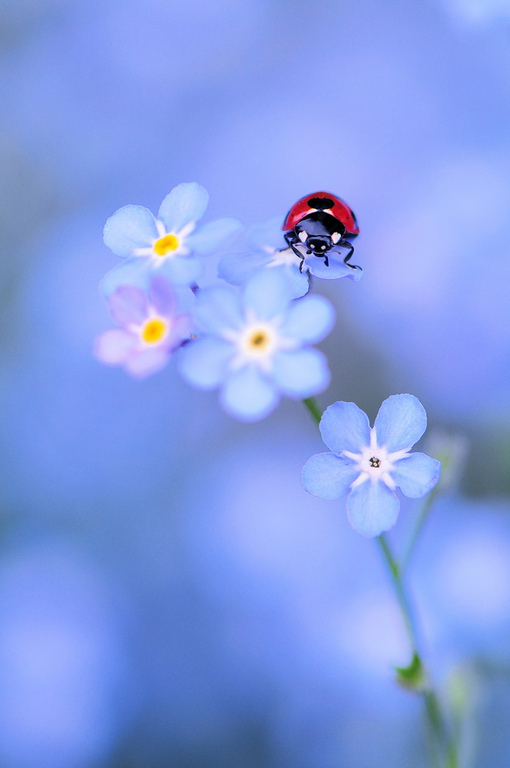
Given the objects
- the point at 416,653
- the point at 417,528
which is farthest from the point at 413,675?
the point at 417,528

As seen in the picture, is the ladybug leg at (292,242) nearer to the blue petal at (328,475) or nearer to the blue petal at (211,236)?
the blue petal at (211,236)

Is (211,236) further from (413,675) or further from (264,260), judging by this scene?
(413,675)

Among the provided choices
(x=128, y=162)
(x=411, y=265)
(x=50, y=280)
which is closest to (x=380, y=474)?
(x=411, y=265)

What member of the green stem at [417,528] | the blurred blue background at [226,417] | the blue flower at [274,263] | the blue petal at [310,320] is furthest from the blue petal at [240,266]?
the blurred blue background at [226,417]

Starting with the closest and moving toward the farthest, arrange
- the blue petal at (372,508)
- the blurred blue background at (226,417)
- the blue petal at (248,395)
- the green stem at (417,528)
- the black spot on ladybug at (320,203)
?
1. the blue petal at (248,395)
2. the blue petal at (372,508)
3. the black spot on ladybug at (320,203)
4. the green stem at (417,528)
5. the blurred blue background at (226,417)

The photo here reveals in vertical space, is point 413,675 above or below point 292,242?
below

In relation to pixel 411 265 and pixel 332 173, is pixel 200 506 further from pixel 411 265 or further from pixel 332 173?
pixel 332 173
